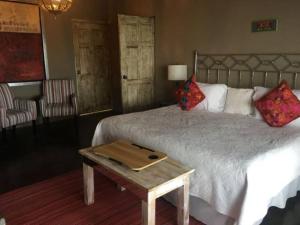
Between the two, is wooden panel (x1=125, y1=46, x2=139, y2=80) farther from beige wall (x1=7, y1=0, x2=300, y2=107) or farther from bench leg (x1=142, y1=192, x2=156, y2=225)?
bench leg (x1=142, y1=192, x2=156, y2=225)

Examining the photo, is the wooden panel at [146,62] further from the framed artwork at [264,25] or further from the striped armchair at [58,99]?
the framed artwork at [264,25]

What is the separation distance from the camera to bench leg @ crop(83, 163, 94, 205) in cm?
248

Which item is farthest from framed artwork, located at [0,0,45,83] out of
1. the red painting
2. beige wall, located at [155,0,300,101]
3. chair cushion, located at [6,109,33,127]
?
beige wall, located at [155,0,300,101]

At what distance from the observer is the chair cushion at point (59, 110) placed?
4.77 metres

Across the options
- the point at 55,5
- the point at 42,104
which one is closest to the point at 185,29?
the point at 55,5

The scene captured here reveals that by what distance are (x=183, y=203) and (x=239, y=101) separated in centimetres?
180

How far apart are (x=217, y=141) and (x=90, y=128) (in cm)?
324

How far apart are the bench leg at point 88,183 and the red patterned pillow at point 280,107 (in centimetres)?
196

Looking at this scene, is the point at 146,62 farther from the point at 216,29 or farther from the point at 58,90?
the point at 58,90

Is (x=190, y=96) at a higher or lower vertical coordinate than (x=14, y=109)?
higher

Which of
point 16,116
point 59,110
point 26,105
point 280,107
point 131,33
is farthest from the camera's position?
point 131,33

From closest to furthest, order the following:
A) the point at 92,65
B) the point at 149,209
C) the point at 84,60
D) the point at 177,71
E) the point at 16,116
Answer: the point at 149,209, the point at 16,116, the point at 177,71, the point at 84,60, the point at 92,65

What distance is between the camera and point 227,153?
208 cm

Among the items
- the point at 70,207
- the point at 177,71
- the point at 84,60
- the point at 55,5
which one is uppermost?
the point at 55,5
